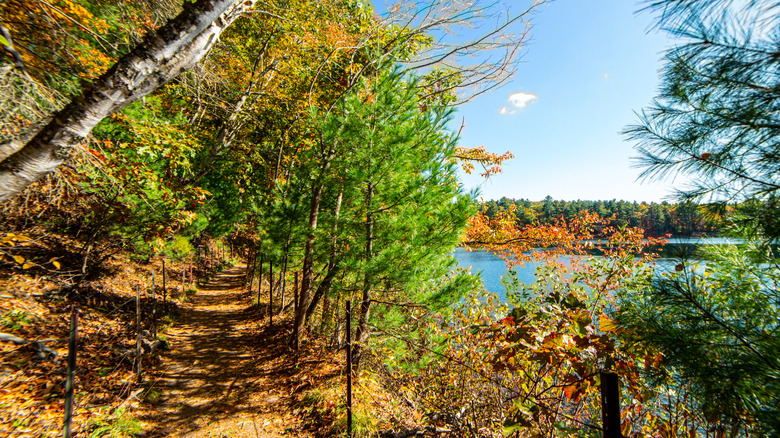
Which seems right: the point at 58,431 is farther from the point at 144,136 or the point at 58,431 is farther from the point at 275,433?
the point at 144,136

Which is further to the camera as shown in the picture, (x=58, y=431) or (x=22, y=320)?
(x=22, y=320)

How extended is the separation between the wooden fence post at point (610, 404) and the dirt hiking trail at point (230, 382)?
11.3 ft

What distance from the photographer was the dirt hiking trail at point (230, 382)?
374 centimetres

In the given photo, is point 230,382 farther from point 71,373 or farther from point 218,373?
point 71,373

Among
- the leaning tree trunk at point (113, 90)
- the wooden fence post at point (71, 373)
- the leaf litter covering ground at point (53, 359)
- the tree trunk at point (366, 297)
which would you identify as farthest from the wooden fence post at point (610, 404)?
the leaf litter covering ground at point (53, 359)

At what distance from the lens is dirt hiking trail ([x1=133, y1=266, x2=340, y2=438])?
3742 millimetres

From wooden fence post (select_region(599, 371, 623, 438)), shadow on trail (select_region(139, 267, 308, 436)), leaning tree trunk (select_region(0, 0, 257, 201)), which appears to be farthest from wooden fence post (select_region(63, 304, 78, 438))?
wooden fence post (select_region(599, 371, 623, 438))

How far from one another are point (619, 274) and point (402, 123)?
14.6ft

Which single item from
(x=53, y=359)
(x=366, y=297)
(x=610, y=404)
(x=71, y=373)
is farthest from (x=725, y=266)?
(x=53, y=359)

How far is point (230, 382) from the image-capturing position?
16.1 ft

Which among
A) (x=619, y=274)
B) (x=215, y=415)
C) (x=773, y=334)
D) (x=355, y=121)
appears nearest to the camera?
(x=773, y=334)

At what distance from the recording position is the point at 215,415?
398 centimetres

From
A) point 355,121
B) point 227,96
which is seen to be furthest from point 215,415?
point 227,96

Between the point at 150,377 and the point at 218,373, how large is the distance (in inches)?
39.2
